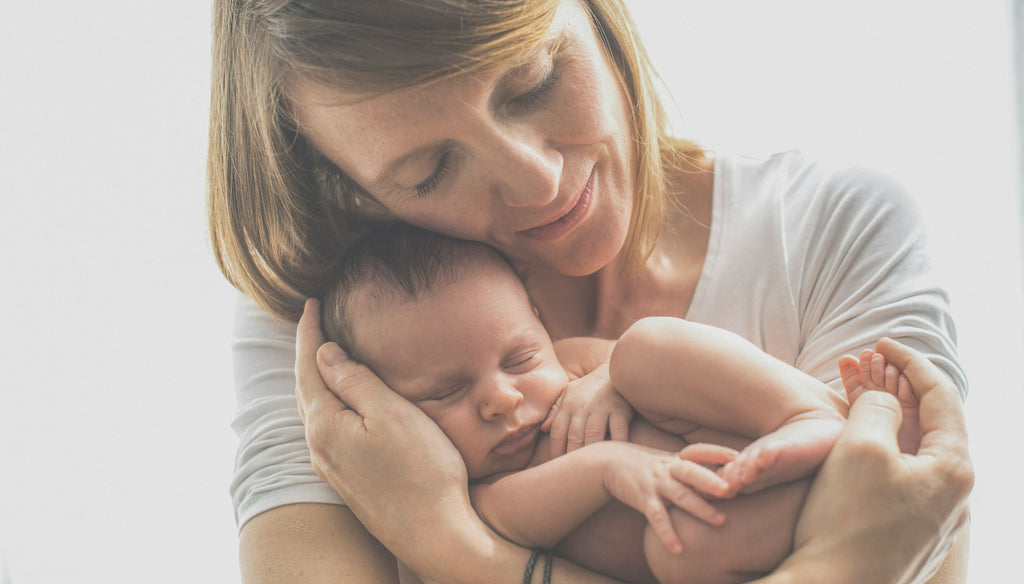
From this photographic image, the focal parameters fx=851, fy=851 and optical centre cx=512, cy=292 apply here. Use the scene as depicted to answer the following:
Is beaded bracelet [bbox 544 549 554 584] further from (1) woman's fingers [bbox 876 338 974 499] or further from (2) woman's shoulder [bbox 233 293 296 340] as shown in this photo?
(2) woman's shoulder [bbox 233 293 296 340]

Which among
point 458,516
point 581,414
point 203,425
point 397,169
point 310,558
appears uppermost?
point 397,169

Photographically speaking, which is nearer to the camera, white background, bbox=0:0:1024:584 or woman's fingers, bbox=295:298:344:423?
woman's fingers, bbox=295:298:344:423

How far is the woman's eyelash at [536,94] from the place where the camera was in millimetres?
1187

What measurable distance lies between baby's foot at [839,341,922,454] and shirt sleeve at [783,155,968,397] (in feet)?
0.29

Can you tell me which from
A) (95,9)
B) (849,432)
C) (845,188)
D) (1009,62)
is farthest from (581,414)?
(95,9)

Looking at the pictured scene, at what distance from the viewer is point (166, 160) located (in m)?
2.35

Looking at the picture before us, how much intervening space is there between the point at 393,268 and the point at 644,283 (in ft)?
1.51

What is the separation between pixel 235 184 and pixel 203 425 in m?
1.16

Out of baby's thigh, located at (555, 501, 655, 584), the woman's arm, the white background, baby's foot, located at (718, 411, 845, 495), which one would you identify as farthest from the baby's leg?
the white background

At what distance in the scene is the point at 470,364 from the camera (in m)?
1.26

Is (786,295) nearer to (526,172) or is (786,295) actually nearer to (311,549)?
(526,172)

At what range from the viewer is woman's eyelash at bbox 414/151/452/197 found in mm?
1190

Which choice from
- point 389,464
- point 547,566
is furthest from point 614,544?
point 389,464

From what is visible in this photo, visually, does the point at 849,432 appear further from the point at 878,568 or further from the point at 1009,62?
the point at 1009,62
